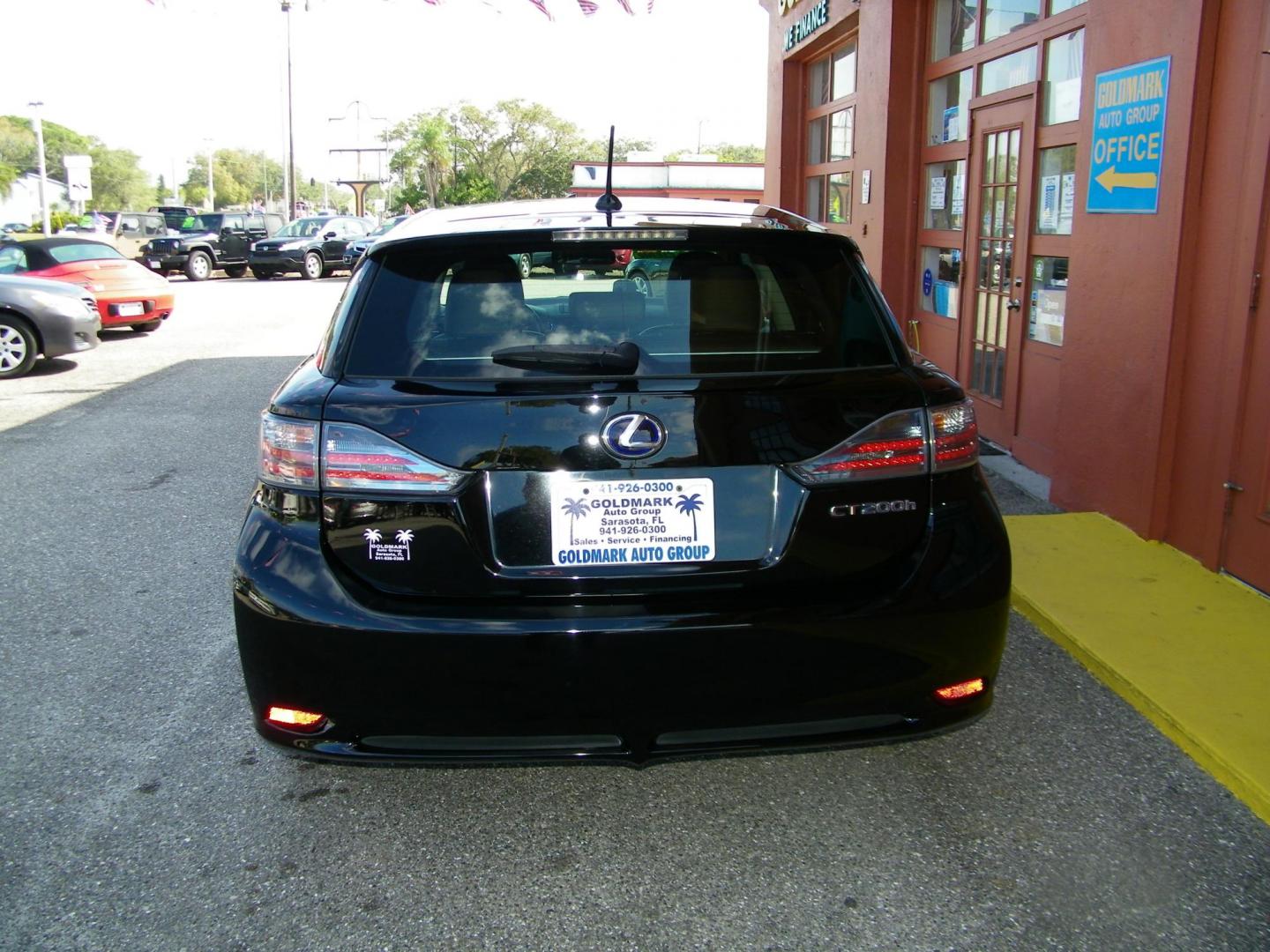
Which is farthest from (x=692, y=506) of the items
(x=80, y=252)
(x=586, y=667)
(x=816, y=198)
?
(x=80, y=252)

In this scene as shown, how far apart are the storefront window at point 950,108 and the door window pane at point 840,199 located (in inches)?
74.3

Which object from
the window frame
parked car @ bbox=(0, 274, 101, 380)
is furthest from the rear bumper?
parked car @ bbox=(0, 274, 101, 380)

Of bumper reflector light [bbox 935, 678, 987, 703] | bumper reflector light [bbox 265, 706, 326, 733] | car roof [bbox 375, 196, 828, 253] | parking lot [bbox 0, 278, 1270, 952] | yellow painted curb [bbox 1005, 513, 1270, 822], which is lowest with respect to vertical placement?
parking lot [bbox 0, 278, 1270, 952]

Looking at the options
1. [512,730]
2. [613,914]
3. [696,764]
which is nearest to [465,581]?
[512,730]

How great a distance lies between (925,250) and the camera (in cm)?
941

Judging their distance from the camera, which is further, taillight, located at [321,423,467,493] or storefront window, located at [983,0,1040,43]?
storefront window, located at [983,0,1040,43]

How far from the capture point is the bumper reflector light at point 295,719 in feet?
8.92

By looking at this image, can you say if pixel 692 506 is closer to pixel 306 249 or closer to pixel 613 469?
pixel 613 469

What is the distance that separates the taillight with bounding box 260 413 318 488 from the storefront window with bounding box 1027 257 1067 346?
206 inches

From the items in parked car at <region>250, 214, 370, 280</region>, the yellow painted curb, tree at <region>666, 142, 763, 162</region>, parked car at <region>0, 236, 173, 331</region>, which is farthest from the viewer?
tree at <region>666, 142, 763, 162</region>

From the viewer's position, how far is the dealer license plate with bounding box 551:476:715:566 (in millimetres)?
2609

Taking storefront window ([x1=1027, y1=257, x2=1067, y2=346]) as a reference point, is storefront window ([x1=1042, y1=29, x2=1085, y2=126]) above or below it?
above

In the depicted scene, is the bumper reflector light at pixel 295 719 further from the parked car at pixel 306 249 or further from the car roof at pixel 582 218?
the parked car at pixel 306 249

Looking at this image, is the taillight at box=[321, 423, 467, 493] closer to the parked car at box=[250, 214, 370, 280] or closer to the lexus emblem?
the lexus emblem
